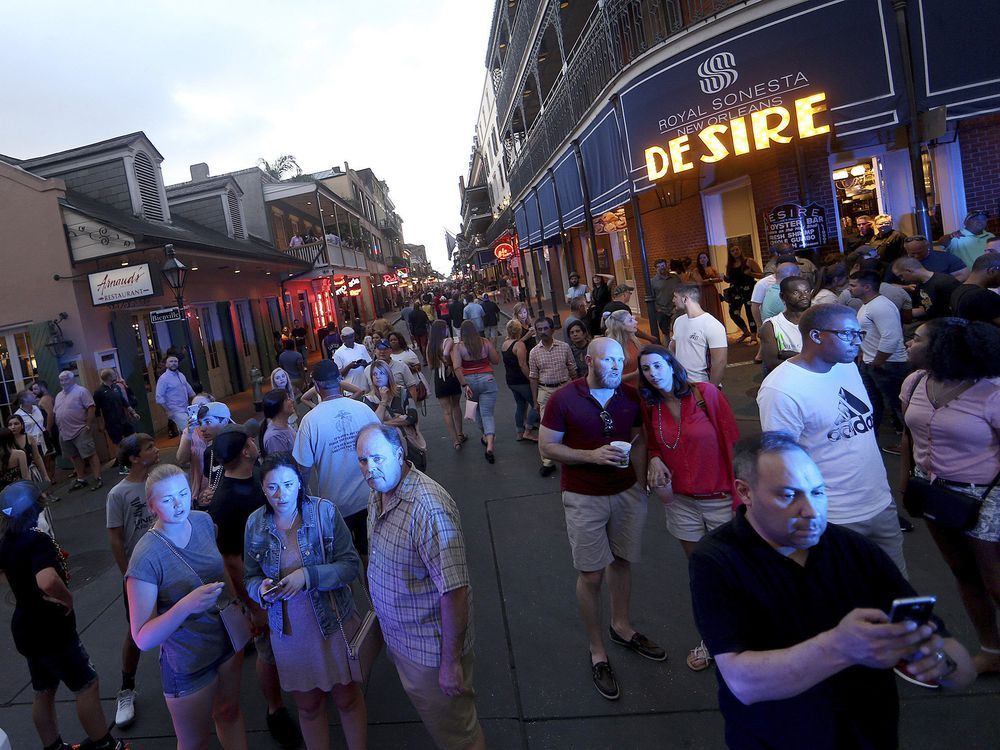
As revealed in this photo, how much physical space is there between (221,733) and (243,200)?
25.7 metres

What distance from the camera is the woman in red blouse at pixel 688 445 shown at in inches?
132

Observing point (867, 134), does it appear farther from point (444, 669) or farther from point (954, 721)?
point (444, 669)

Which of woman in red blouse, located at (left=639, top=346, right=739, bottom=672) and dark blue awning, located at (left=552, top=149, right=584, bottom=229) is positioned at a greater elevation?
dark blue awning, located at (left=552, top=149, right=584, bottom=229)

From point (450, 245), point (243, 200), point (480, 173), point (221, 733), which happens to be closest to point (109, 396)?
point (221, 733)

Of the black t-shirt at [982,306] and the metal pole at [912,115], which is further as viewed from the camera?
the metal pole at [912,115]

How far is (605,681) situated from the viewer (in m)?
3.52

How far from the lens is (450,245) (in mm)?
167125

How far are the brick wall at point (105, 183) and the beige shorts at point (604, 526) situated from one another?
16182mm

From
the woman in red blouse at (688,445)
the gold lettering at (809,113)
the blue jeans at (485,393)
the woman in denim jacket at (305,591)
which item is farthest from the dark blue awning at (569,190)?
the woman in denim jacket at (305,591)

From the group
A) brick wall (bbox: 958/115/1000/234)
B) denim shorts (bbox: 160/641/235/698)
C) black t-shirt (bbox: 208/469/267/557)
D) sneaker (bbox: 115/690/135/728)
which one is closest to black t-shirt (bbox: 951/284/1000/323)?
black t-shirt (bbox: 208/469/267/557)

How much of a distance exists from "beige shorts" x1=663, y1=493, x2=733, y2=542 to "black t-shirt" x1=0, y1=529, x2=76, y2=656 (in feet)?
10.7

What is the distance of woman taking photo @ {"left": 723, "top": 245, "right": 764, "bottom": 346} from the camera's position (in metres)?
11.3

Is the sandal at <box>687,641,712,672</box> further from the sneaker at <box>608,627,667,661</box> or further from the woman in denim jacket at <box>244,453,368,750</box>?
the woman in denim jacket at <box>244,453,368,750</box>

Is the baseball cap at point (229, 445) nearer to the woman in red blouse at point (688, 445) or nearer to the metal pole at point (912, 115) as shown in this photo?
the woman in red blouse at point (688, 445)
